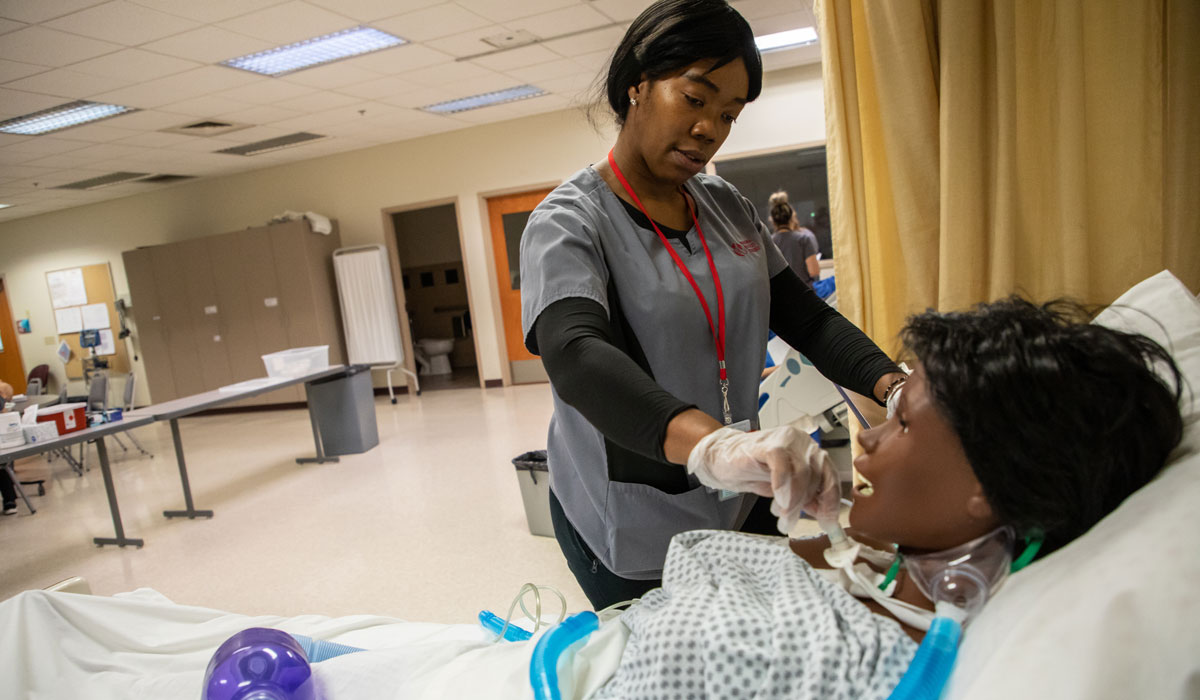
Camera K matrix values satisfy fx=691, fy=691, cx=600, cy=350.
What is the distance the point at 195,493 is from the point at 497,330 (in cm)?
335

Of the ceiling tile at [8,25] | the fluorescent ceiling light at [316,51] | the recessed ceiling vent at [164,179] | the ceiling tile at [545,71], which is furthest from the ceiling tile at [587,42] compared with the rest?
the recessed ceiling vent at [164,179]

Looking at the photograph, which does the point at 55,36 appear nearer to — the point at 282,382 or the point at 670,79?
the point at 282,382

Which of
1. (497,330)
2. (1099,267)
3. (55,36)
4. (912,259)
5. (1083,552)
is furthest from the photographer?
(497,330)

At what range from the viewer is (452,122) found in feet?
22.3

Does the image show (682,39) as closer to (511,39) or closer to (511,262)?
(511,39)

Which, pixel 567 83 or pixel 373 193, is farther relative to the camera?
pixel 373 193

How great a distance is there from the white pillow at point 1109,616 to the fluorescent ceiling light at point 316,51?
4.44 meters

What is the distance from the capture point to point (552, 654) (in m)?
0.88

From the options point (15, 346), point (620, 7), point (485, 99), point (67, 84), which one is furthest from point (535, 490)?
point (15, 346)

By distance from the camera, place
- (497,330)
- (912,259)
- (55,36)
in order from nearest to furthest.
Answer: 1. (912,259)
2. (55,36)
3. (497,330)

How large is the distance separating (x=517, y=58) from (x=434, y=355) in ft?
16.8

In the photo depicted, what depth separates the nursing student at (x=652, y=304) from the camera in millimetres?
947

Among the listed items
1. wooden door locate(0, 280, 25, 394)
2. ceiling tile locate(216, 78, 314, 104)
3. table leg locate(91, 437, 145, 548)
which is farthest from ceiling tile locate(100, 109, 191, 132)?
wooden door locate(0, 280, 25, 394)

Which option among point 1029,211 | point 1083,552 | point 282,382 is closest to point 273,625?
point 1083,552
